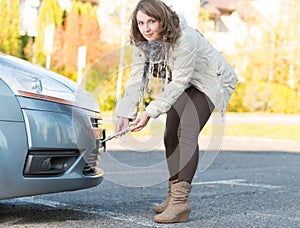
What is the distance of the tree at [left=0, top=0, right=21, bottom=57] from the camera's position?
28547 millimetres

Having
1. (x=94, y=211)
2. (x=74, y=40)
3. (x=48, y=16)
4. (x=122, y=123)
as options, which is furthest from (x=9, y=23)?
(x=122, y=123)

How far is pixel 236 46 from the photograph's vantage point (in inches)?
1415

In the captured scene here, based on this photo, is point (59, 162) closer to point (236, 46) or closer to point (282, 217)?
point (282, 217)

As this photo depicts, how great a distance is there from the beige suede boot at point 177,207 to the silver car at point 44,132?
515 mm

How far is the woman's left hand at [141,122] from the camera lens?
4.12 m

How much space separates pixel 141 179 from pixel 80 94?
104 cm

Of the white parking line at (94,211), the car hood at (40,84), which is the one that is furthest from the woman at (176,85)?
the car hood at (40,84)

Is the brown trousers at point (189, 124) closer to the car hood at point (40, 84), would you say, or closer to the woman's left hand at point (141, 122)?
the woman's left hand at point (141, 122)

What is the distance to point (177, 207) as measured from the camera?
4305 millimetres

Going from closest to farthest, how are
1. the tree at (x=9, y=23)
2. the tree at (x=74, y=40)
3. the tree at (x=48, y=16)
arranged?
the tree at (x=9, y=23), the tree at (x=74, y=40), the tree at (x=48, y=16)

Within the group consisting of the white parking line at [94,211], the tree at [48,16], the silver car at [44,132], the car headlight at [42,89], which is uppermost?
the tree at [48,16]

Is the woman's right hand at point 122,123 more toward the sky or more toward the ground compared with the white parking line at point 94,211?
more toward the sky

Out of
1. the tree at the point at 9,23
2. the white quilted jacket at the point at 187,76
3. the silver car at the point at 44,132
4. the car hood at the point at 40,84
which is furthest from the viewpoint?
the tree at the point at 9,23

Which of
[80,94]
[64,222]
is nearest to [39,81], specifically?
[80,94]
